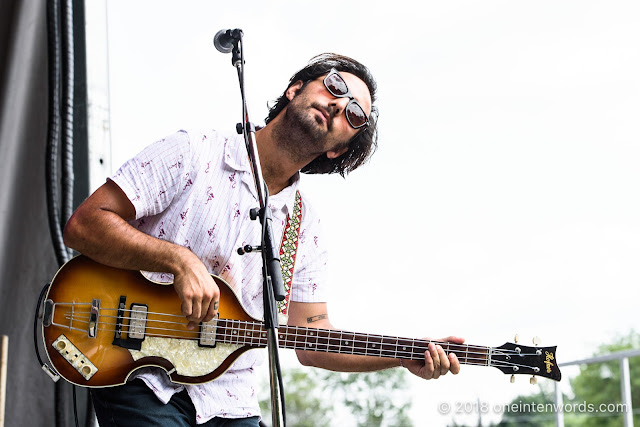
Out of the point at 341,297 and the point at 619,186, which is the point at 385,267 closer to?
the point at 341,297

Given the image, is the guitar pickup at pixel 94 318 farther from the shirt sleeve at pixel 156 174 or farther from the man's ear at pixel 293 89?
the man's ear at pixel 293 89

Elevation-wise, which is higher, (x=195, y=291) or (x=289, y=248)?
(x=289, y=248)

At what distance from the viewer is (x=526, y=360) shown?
2.25m

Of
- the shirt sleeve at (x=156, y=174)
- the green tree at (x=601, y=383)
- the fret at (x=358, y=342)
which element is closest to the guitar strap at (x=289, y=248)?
the fret at (x=358, y=342)

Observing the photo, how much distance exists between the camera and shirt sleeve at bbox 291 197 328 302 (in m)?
2.39

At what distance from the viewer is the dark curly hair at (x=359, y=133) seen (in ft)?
8.38

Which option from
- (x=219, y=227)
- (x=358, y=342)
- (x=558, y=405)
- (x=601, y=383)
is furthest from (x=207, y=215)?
(x=601, y=383)

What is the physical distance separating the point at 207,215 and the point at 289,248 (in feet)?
1.29

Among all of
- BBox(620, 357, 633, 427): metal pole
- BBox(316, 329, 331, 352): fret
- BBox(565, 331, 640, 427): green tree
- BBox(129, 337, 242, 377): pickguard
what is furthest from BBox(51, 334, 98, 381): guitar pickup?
BBox(565, 331, 640, 427): green tree

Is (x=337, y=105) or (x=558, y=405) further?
(x=558, y=405)

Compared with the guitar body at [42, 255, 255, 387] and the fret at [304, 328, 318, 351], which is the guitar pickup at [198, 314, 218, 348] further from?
the fret at [304, 328, 318, 351]

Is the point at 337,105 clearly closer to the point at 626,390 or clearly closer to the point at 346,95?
the point at 346,95

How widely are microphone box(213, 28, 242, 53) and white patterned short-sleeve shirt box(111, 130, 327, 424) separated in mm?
352
